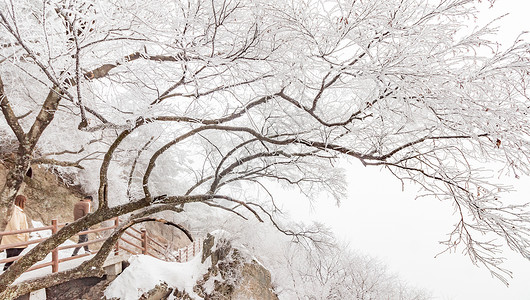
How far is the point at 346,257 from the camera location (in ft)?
66.6

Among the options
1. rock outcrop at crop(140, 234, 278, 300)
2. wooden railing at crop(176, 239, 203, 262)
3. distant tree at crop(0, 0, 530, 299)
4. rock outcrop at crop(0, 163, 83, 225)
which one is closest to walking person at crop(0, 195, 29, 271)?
distant tree at crop(0, 0, 530, 299)

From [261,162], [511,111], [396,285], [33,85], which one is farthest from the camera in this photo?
[396,285]

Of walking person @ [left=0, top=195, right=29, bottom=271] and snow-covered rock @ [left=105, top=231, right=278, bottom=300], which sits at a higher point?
walking person @ [left=0, top=195, right=29, bottom=271]

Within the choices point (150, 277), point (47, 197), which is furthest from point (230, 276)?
point (47, 197)

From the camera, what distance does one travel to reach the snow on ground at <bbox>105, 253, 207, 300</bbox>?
7.36m

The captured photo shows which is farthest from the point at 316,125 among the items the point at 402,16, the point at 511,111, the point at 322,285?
the point at 322,285

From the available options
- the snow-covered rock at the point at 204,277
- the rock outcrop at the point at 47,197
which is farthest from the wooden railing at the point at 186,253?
the rock outcrop at the point at 47,197

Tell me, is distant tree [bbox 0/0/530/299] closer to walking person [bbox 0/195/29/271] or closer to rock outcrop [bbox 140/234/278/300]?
walking person [bbox 0/195/29/271]

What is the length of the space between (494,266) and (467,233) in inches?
13.1

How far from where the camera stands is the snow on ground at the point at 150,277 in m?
7.36

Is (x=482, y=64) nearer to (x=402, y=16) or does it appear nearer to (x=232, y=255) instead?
(x=402, y=16)

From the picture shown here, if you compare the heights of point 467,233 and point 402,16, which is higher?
point 402,16

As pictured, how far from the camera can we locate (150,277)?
7.77 m

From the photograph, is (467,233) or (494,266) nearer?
(494,266)
